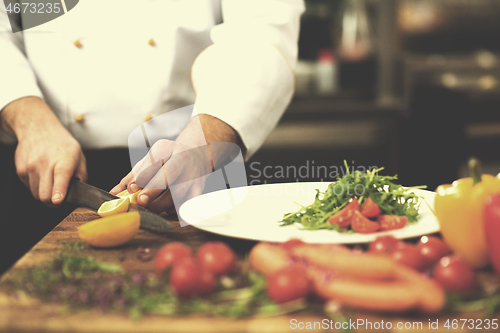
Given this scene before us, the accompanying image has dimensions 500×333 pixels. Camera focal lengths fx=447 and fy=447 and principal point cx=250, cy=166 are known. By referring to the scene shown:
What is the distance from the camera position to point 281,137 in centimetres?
304

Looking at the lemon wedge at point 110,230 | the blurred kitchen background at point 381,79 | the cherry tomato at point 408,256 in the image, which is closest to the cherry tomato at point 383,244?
the cherry tomato at point 408,256

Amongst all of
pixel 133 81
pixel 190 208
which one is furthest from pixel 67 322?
pixel 133 81

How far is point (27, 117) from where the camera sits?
1.17m

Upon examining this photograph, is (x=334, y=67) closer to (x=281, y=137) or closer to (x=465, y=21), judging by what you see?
(x=281, y=137)

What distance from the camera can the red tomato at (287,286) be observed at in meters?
0.53

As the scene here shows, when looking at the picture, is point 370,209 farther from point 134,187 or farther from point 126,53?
point 126,53

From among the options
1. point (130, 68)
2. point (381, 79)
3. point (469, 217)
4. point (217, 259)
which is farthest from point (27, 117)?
point (381, 79)

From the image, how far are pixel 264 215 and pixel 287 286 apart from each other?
1.39 feet

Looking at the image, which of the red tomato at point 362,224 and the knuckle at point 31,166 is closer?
the red tomato at point 362,224

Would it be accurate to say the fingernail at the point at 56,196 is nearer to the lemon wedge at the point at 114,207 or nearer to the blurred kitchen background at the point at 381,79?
the lemon wedge at the point at 114,207

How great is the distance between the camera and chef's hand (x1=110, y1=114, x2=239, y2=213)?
96 centimetres

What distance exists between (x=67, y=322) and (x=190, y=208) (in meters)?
0.42

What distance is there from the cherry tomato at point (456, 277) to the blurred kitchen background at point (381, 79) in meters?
2.22

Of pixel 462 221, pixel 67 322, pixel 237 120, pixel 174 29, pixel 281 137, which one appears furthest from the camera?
pixel 281 137
